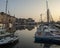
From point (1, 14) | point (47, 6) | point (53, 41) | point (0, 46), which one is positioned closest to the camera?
point (0, 46)

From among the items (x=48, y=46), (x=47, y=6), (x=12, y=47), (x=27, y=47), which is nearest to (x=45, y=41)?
(x=48, y=46)

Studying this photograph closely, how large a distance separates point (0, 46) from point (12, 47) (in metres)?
2.20

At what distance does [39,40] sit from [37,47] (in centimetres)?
635

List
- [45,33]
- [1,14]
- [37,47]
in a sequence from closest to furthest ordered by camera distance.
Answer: [37,47] → [45,33] → [1,14]

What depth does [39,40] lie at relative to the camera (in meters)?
35.6

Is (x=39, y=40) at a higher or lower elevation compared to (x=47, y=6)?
lower

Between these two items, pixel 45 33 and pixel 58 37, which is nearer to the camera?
pixel 58 37

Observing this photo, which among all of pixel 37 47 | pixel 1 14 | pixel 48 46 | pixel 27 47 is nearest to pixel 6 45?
pixel 27 47

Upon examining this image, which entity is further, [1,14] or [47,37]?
[1,14]

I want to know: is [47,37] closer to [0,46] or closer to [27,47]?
[27,47]

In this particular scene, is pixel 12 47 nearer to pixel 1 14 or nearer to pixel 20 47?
pixel 20 47

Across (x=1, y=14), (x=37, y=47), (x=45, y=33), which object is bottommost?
(x=37, y=47)

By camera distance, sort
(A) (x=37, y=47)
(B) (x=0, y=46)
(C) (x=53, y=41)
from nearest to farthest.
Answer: (B) (x=0, y=46) → (A) (x=37, y=47) → (C) (x=53, y=41)

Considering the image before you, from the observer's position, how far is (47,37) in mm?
35406
